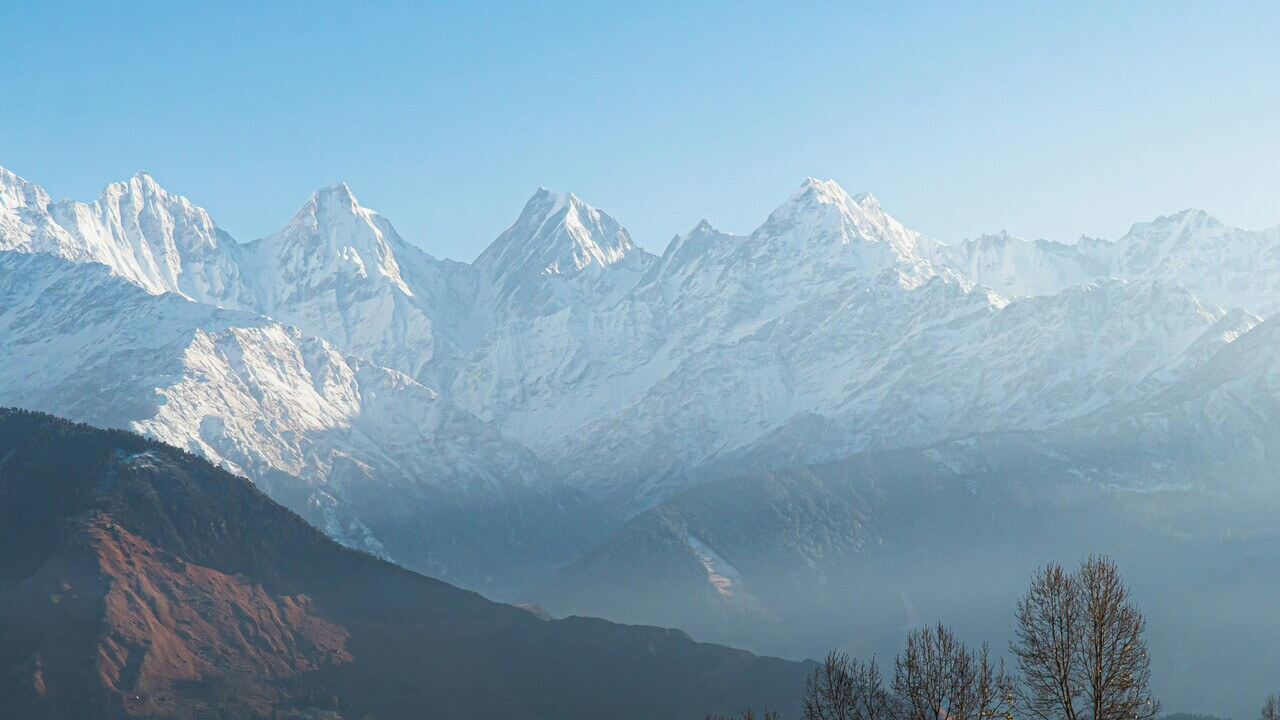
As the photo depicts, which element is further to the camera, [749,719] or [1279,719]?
[1279,719]

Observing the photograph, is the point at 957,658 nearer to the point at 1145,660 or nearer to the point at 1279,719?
the point at 1145,660

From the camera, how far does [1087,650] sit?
70.0 metres

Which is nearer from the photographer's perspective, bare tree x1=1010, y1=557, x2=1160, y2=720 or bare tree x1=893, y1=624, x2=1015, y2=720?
bare tree x1=1010, y1=557, x2=1160, y2=720

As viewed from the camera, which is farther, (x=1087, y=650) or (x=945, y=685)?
(x=945, y=685)

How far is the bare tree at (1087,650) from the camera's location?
222ft

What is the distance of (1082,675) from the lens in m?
69.5

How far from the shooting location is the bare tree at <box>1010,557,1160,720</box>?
67.7 meters

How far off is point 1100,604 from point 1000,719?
7376 mm

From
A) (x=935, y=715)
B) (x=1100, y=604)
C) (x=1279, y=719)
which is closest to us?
(x=1100, y=604)

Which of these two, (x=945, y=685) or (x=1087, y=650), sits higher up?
(x=1087, y=650)

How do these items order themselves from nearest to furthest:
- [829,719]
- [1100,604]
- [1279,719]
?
[1100,604]
[829,719]
[1279,719]

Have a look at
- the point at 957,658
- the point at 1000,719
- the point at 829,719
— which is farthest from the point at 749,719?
the point at 1000,719

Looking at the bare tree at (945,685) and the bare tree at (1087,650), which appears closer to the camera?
the bare tree at (1087,650)

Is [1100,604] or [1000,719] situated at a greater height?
[1100,604]
